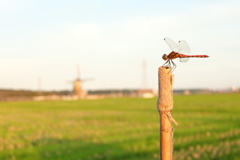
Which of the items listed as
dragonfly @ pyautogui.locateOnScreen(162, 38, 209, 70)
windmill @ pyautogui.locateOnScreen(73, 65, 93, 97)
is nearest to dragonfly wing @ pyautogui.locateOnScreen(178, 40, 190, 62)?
dragonfly @ pyautogui.locateOnScreen(162, 38, 209, 70)

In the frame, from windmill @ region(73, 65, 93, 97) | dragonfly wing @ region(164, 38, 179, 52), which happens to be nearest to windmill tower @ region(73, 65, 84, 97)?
windmill @ region(73, 65, 93, 97)

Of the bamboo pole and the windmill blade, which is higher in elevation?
the windmill blade

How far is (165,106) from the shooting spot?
8.69 ft

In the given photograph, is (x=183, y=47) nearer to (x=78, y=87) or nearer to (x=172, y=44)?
(x=172, y=44)

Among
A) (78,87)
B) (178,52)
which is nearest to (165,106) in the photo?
(178,52)

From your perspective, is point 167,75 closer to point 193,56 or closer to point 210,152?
point 193,56

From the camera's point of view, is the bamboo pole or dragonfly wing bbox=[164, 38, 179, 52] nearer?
the bamboo pole

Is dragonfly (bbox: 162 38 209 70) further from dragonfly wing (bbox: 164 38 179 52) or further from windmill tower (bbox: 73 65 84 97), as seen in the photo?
windmill tower (bbox: 73 65 84 97)

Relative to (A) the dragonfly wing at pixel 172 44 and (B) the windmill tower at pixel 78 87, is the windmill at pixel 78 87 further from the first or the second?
(A) the dragonfly wing at pixel 172 44

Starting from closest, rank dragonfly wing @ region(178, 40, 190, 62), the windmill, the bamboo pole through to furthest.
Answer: the bamboo pole
dragonfly wing @ region(178, 40, 190, 62)
the windmill

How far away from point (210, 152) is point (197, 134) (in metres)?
4.75

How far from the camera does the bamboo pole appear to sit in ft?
8.55

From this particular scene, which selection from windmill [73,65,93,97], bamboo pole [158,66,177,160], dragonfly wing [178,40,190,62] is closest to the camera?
bamboo pole [158,66,177,160]

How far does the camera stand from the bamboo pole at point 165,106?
103 inches
